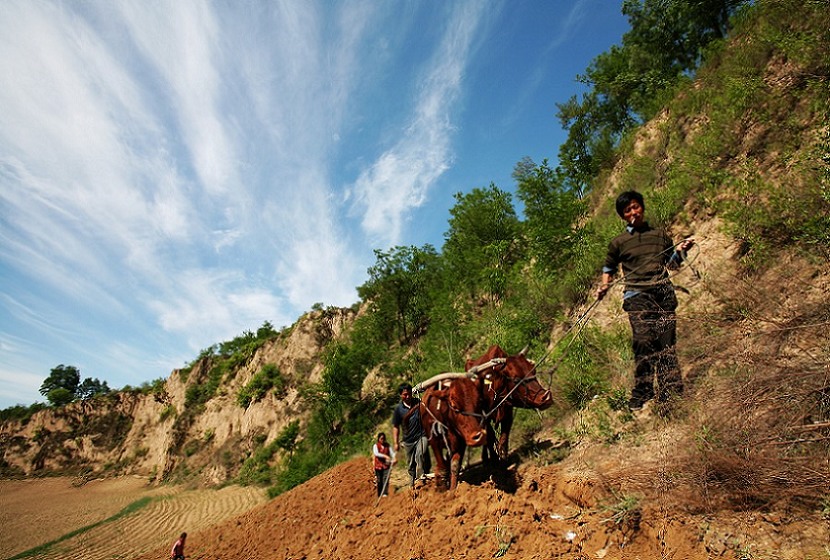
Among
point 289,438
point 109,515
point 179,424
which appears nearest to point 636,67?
point 289,438

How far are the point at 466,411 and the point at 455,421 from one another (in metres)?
0.35

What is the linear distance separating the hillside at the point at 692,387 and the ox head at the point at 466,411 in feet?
1.86

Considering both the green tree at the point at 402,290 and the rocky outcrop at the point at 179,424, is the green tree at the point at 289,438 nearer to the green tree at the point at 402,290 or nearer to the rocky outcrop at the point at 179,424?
the rocky outcrop at the point at 179,424

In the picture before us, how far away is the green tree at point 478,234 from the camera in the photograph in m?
17.4

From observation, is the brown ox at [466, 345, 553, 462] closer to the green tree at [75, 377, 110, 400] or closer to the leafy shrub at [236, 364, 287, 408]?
the leafy shrub at [236, 364, 287, 408]

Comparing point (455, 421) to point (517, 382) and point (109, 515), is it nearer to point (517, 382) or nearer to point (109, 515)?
point (517, 382)

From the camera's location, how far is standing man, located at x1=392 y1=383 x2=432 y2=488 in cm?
709

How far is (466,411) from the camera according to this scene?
4.87 meters

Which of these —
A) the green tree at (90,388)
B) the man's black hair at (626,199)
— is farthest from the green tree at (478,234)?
the green tree at (90,388)

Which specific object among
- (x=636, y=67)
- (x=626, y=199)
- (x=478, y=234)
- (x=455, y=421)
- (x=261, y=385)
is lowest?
(x=455, y=421)

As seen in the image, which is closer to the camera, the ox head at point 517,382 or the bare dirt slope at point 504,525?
the bare dirt slope at point 504,525

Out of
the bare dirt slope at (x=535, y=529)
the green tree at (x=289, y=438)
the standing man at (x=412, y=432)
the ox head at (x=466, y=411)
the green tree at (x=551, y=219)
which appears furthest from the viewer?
the green tree at (x=289, y=438)

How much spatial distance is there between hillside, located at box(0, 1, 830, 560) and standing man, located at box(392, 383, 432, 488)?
997 millimetres

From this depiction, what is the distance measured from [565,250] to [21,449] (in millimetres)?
64294
